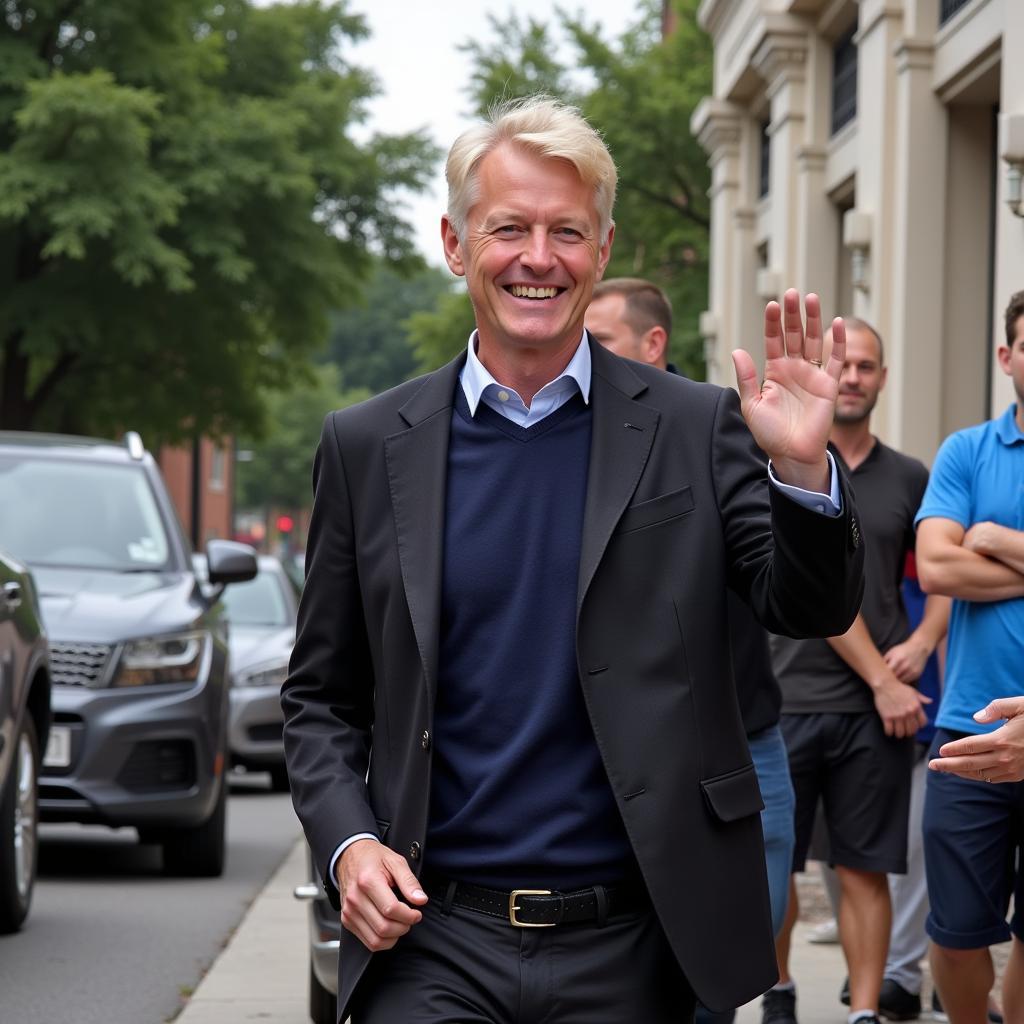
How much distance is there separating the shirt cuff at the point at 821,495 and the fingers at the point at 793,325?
0.16m

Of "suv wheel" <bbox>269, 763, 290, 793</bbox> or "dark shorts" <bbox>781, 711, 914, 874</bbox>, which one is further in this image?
"suv wheel" <bbox>269, 763, 290, 793</bbox>

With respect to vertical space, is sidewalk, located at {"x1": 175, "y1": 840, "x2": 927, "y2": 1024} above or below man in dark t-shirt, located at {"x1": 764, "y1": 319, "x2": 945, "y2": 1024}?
below

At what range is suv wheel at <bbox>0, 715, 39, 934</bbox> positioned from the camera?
7.60 m

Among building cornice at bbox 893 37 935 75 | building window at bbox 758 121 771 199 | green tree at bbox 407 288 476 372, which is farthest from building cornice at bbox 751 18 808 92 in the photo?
green tree at bbox 407 288 476 372

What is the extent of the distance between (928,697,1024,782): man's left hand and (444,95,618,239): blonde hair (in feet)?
3.33

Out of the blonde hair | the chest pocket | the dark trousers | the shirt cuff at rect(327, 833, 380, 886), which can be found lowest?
the dark trousers

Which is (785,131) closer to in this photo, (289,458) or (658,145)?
(658,145)

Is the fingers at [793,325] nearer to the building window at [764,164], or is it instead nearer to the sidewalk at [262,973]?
the sidewalk at [262,973]

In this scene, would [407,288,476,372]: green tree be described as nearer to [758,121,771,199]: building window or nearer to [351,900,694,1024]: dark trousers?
[758,121,771,199]: building window

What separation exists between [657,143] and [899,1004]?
19.9 metres

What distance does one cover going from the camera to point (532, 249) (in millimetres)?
3178

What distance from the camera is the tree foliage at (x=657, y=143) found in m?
25.4

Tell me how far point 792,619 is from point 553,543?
0.38m

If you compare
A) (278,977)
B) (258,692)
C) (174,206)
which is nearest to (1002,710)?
(278,977)
